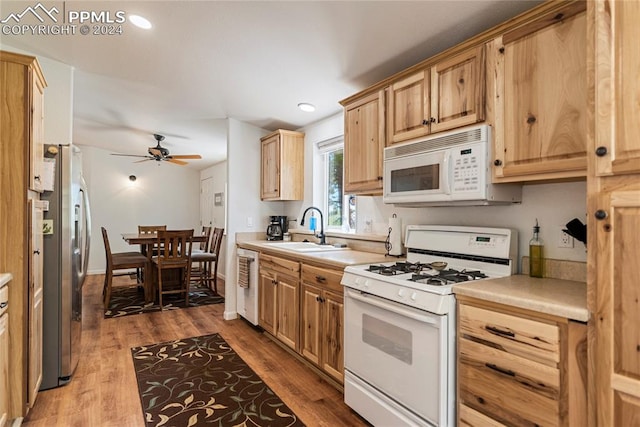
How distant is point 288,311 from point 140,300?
3.04 metres

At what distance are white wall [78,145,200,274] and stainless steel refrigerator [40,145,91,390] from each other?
4.95 meters

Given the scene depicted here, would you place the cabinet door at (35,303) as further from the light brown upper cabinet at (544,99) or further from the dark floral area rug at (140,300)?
the light brown upper cabinet at (544,99)

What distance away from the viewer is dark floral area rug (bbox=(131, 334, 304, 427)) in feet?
6.77

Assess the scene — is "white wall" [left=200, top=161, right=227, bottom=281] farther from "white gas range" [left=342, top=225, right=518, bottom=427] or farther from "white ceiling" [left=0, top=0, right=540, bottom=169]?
"white gas range" [left=342, top=225, right=518, bottom=427]

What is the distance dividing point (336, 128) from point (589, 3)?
2.48 m

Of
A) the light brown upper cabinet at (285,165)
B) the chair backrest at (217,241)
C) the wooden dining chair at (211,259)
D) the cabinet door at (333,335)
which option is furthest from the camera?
the chair backrest at (217,241)

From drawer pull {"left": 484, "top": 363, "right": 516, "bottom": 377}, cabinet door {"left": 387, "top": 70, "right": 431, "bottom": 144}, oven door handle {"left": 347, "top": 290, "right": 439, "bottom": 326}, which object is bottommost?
drawer pull {"left": 484, "top": 363, "right": 516, "bottom": 377}

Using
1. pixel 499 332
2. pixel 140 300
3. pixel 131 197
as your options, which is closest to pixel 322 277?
pixel 499 332

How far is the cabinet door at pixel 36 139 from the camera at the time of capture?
1975 mm

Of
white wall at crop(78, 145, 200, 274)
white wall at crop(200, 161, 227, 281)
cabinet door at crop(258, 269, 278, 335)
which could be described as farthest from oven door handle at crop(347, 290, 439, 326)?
white wall at crop(78, 145, 200, 274)

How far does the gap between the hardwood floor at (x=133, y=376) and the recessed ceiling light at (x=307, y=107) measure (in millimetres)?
2352

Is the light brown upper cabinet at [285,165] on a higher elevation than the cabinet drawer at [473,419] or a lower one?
higher

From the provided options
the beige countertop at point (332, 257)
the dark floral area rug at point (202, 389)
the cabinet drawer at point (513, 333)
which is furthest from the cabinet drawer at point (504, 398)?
the dark floral area rug at point (202, 389)

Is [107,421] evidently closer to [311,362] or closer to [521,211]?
[311,362]
